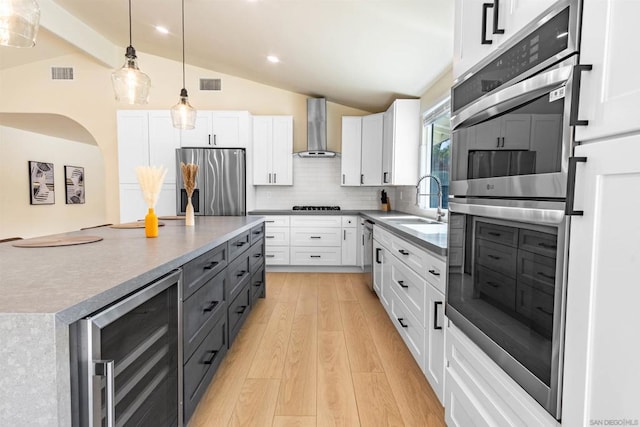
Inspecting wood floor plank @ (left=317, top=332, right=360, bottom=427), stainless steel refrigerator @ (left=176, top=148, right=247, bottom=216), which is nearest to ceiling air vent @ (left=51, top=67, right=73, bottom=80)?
stainless steel refrigerator @ (left=176, top=148, right=247, bottom=216)

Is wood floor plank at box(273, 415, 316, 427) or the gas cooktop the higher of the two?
the gas cooktop

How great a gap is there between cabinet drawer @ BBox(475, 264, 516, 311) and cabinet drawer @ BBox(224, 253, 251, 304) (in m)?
1.60

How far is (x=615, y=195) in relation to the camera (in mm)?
684

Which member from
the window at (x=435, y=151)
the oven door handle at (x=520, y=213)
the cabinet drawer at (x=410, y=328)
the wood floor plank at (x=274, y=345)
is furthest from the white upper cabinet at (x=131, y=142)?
the oven door handle at (x=520, y=213)

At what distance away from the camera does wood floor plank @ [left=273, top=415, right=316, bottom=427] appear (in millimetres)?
1711

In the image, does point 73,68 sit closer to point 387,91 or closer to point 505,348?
point 387,91

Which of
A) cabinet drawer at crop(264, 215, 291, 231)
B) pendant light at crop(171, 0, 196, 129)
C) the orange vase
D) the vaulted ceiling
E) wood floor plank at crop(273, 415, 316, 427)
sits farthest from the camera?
cabinet drawer at crop(264, 215, 291, 231)

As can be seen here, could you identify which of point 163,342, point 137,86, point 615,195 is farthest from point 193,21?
point 615,195

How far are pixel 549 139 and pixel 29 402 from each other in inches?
53.2

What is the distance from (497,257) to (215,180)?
407 cm

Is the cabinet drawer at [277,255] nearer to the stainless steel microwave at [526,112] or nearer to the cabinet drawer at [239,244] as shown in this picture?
the cabinet drawer at [239,244]

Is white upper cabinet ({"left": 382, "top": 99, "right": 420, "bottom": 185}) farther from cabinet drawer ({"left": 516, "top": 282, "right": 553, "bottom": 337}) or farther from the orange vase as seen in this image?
cabinet drawer ({"left": 516, "top": 282, "right": 553, "bottom": 337})

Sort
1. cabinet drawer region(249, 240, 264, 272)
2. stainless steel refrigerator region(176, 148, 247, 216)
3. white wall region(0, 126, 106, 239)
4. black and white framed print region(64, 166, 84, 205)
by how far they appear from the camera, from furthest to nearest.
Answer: black and white framed print region(64, 166, 84, 205) < white wall region(0, 126, 106, 239) < stainless steel refrigerator region(176, 148, 247, 216) < cabinet drawer region(249, 240, 264, 272)

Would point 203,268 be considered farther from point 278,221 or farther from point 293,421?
point 278,221
